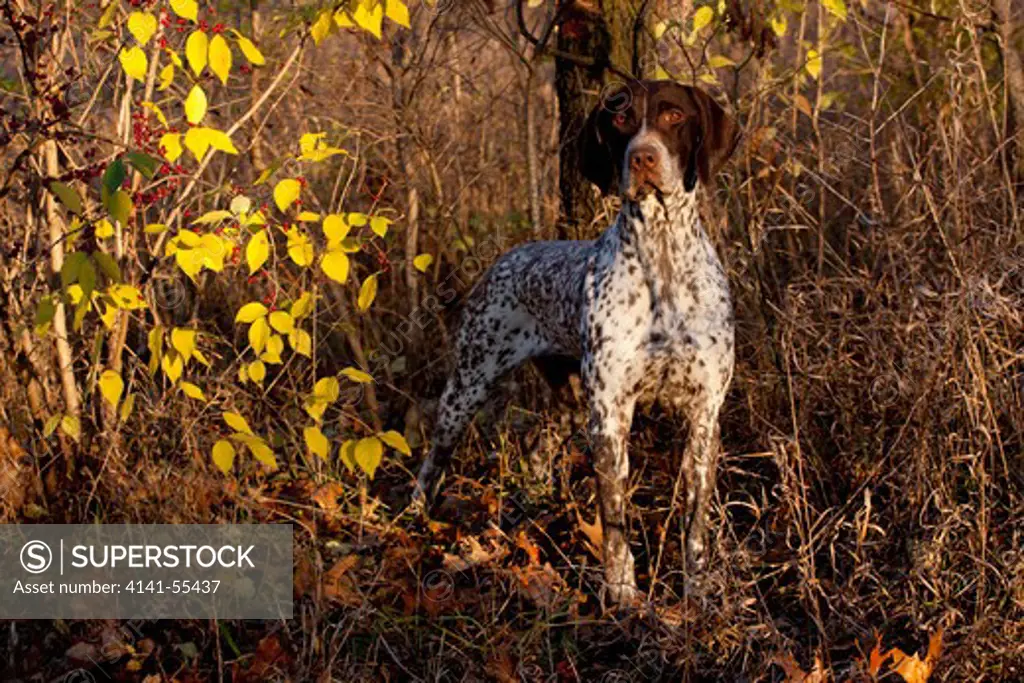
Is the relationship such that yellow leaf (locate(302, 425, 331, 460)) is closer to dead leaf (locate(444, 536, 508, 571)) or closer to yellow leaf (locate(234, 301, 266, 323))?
yellow leaf (locate(234, 301, 266, 323))

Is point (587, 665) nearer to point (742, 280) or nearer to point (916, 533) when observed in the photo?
point (916, 533)

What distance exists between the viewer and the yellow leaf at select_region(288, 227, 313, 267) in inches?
148

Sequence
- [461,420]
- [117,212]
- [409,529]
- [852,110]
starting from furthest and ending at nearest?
[852,110] < [461,420] < [409,529] < [117,212]

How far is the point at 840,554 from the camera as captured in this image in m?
4.01

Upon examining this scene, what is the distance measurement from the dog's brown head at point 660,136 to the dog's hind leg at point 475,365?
905 millimetres

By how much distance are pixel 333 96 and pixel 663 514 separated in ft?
9.52

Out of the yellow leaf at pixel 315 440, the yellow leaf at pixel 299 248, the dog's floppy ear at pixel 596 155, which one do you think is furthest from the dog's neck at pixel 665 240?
the yellow leaf at pixel 315 440

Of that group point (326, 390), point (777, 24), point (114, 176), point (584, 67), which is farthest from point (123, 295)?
point (777, 24)

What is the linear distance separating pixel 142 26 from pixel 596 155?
141 cm

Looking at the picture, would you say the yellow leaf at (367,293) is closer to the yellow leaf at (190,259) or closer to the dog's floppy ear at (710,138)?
the yellow leaf at (190,259)

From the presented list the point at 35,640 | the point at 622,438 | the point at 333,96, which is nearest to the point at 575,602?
the point at 622,438

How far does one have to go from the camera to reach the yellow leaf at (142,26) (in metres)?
3.43

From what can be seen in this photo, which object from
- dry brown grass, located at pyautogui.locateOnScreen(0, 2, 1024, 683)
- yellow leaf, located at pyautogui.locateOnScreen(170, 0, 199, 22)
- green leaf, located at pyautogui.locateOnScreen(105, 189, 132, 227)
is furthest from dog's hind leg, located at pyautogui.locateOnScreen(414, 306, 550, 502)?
green leaf, located at pyautogui.locateOnScreen(105, 189, 132, 227)

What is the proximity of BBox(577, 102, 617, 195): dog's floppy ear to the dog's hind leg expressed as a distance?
2.51 feet
